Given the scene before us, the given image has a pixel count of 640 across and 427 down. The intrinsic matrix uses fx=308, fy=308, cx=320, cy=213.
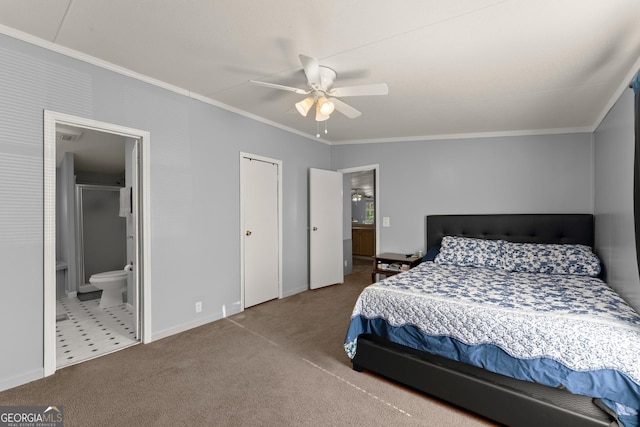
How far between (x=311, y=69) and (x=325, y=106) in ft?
1.34

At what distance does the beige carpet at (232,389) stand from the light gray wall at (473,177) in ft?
8.20

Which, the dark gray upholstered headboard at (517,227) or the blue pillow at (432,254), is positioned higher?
the dark gray upholstered headboard at (517,227)

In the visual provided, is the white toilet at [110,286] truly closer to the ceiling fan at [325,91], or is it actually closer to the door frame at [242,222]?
the door frame at [242,222]

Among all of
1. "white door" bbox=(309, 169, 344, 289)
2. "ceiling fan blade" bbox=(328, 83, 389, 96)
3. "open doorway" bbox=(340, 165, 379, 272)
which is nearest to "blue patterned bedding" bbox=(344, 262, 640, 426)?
"ceiling fan blade" bbox=(328, 83, 389, 96)

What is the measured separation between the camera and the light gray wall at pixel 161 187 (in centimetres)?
216

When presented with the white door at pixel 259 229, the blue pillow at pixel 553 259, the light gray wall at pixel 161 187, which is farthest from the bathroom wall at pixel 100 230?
the blue pillow at pixel 553 259

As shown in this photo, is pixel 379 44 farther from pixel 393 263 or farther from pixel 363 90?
pixel 393 263

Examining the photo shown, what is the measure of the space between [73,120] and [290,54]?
5.87ft

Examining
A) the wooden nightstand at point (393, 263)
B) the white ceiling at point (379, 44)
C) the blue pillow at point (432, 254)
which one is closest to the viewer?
the white ceiling at point (379, 44)

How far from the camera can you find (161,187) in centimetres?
299

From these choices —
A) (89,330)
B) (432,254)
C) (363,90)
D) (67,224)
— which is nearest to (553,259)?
(432,254)

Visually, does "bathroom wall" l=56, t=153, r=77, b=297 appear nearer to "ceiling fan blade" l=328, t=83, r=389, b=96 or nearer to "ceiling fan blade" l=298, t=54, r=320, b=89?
"ceiling fan blade" l=298, t=54, r=320, b=89

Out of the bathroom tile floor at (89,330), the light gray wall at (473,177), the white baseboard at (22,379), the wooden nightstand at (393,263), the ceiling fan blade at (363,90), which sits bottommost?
the bathroom tile floor at (89,330)

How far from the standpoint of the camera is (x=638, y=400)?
1517 millimetres
